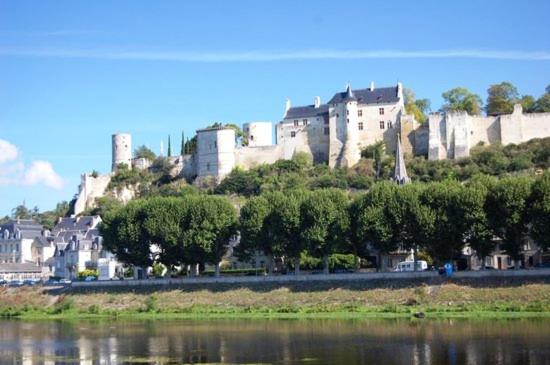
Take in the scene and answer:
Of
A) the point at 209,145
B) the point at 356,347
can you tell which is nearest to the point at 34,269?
the point at 209,145

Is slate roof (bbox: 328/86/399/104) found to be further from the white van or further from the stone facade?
the white van

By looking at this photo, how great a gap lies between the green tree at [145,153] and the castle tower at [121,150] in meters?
1.78

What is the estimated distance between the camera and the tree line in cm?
5962

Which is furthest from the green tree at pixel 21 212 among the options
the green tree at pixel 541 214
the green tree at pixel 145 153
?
the green tree at pixel 541 214

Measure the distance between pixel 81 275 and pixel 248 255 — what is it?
23.5 metres

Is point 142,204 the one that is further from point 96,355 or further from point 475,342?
point 475,342

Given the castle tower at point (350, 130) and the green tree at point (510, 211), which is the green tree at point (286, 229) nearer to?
the green tree at point (510, 211)

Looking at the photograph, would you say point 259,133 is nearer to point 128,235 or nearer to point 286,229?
point 128,235

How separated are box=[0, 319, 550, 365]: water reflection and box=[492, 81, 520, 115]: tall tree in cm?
7079

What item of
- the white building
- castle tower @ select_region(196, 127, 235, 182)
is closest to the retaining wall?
the white building

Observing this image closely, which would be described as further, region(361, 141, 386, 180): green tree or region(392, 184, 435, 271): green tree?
region(361, 141, 386, 180): green tree

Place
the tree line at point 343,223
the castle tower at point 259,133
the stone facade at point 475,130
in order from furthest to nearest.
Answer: the castle tower at point 259,133
the stone facade at point 475,130
the tree line at point 343,223

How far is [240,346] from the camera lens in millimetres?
43750

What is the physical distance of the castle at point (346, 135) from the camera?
344 ft
